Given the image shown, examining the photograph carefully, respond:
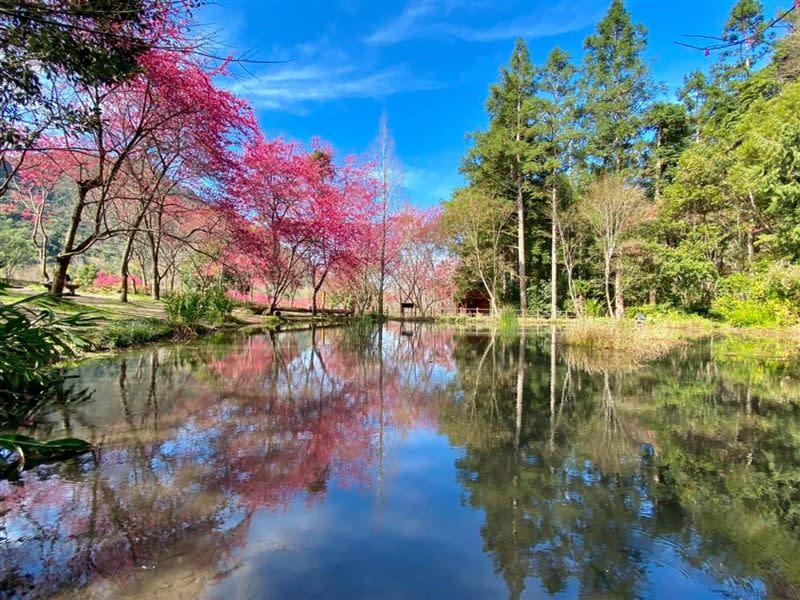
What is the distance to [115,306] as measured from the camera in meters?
9.77

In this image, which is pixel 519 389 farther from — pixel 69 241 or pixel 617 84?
pixel 617 84

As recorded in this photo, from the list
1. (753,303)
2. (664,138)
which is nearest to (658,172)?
(664,138)

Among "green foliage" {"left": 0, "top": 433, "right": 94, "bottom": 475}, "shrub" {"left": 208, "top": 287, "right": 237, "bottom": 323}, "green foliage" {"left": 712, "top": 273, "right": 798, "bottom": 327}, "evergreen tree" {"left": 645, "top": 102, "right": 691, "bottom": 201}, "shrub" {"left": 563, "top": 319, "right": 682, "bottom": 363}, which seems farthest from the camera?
"evergreen tree" {"left": 645, "top": 102, "right": 691, "bottom": 201}

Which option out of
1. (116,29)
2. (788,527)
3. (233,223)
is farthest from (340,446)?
(233,223)

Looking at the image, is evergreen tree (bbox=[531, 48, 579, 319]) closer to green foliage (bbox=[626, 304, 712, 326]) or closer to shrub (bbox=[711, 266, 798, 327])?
green foliage (bbox=[626, 304, 712, 326])

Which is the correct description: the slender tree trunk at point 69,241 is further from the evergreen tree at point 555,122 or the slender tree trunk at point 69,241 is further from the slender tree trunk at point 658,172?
the slender tree trunk at point 658,172

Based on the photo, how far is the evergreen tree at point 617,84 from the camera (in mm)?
20922

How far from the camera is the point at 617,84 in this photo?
69.4 feet

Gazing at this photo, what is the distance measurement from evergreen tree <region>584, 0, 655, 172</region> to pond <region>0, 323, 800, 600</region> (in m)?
19.6

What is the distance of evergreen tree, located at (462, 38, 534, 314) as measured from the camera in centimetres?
2078

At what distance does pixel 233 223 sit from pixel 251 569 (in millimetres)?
10187

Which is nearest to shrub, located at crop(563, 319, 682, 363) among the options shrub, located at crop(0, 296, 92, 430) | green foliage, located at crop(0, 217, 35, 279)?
shrub, located at crop(0, 296, 92, 430)

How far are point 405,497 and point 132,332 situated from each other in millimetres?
6470

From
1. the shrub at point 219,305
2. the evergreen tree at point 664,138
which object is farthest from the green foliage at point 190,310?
the evergreen tree at point 664,138
